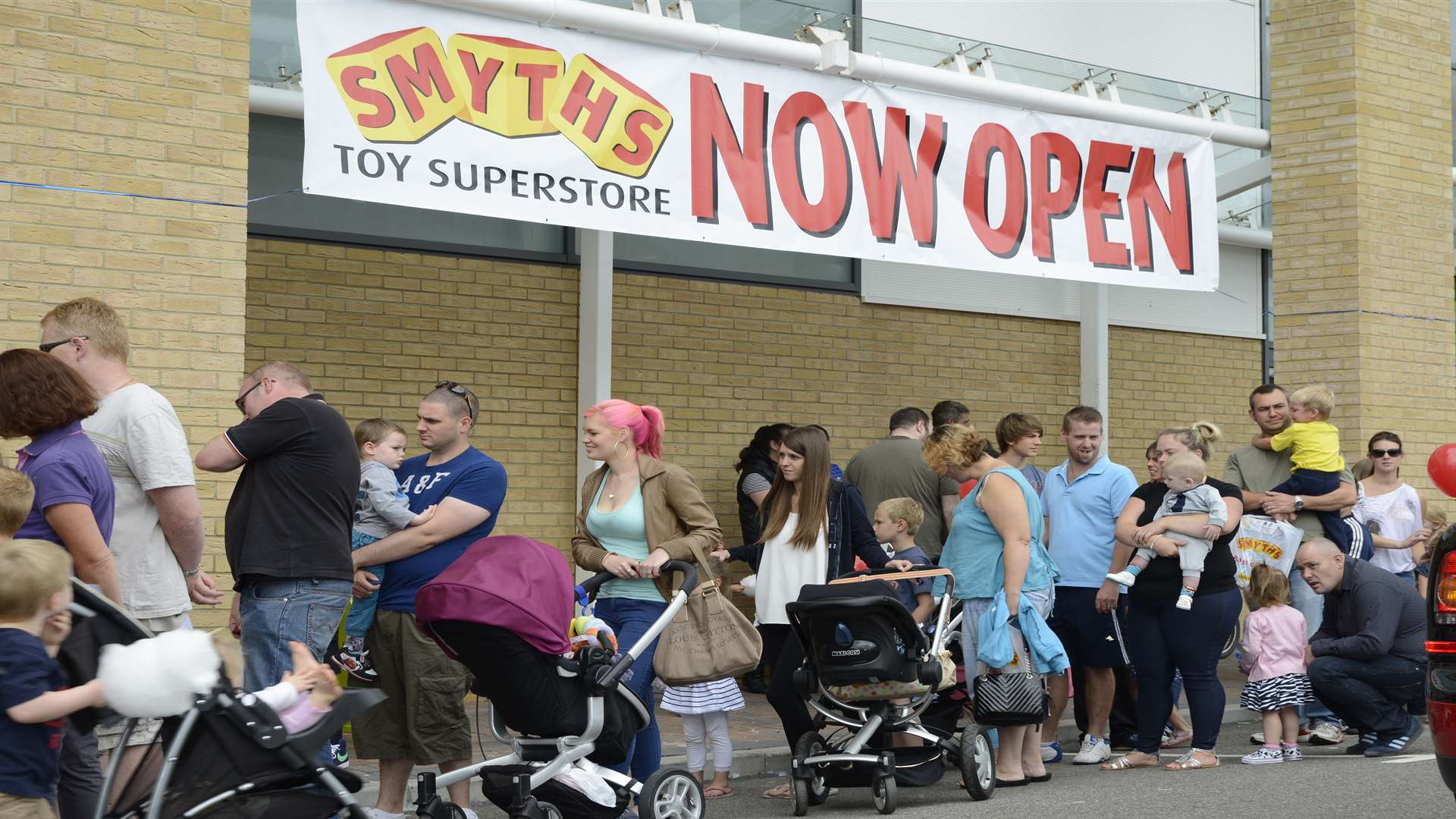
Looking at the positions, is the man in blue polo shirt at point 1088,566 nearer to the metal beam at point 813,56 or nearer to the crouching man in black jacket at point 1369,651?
the crouching man in black jacket at point 1369,651

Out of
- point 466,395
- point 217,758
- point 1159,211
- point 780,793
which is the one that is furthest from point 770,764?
point 1159,211

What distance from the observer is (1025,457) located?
26.9 feet

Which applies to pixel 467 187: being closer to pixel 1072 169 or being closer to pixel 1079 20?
pixel 1072 169

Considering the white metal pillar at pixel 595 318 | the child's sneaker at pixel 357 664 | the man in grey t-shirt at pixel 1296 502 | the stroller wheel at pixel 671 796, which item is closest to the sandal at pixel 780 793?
the stroller wheel at pixel 671 796

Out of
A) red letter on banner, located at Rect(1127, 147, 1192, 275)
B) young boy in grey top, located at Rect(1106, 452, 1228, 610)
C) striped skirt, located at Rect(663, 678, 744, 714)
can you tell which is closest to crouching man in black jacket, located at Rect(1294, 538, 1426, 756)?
young boy in grey top, located at Rect(1106, 452, 1228, 610)

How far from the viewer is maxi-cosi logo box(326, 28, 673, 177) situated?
25.2 ft

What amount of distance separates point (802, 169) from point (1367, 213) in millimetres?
5325

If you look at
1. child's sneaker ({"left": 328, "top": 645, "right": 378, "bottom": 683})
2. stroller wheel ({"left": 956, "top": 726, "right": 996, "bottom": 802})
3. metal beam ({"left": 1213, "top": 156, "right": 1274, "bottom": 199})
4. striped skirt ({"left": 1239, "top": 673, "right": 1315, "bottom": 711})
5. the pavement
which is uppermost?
metal beam ({"left": 1213, "top": 156, "right": 1274, "bottom": 199})

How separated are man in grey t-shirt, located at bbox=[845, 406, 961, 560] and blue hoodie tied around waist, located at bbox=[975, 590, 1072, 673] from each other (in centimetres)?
191

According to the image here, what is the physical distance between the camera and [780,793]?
24.6ft

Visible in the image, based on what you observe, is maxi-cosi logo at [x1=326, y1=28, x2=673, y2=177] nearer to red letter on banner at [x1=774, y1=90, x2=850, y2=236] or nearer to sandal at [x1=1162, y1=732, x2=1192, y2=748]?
red letter on banner at [x1=774, y1=90, x2=850, y2=236]

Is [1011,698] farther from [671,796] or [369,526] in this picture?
[369,526]

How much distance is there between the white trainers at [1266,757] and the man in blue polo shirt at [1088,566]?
0.75 metres

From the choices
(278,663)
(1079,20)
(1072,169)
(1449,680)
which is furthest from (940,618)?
(1079,20)
